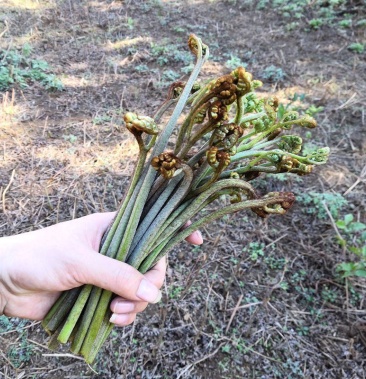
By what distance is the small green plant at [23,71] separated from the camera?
389cm

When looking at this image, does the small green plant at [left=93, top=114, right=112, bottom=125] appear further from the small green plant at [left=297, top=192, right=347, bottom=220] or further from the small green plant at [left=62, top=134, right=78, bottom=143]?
the small green plant at [left=297, top=192, right=347, bottom=220]

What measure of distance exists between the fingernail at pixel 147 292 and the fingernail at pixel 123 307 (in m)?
0.06

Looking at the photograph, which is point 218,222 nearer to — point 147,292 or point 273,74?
point 147,292

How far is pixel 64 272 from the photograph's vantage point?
137 centimetres

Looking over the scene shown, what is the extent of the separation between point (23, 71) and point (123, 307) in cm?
347

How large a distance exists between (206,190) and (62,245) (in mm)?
585

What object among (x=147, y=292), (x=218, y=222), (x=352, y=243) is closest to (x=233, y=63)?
(x=218, y=222)

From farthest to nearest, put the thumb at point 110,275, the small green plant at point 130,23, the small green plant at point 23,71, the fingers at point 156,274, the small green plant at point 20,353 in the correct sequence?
the small green plant at point 130,23, the small green plant at point 23,71, the small green plant at point 20,353, the fingers at point 156,274, the thumb at point 110,275

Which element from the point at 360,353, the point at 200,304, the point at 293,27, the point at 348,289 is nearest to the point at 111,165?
the point at 200,304

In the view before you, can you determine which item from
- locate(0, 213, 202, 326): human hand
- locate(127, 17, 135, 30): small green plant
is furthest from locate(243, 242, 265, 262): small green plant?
locate(127, 17, 135, 30): small green plant

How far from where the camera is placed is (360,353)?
87.4 inches

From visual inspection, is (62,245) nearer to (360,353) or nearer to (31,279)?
(31,279)

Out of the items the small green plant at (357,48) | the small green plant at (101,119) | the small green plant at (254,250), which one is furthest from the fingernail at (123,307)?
the small green plant at (357,48)

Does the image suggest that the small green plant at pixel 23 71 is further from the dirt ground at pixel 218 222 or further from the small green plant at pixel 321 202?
the small green plant at pixel 321 202
